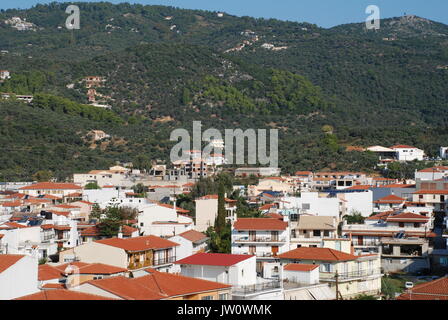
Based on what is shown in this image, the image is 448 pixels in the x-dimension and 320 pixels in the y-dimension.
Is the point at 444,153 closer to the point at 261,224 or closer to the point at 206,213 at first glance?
the point at 206,213

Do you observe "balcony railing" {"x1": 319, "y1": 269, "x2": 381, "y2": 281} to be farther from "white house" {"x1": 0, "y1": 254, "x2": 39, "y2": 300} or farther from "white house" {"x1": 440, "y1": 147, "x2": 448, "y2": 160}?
"white house" {"x1": 440, "y1": 147, "x2": 448, "y2": 160}

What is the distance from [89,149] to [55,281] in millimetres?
72391

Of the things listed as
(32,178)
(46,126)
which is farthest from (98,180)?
(46,126)

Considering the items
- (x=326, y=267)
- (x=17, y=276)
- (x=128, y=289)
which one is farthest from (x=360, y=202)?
(x=128, y=289)

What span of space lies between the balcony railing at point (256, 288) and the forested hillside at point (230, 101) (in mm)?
57586

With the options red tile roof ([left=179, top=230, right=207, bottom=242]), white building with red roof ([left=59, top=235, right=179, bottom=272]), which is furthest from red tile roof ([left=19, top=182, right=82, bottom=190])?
white building with red roof ([left=59, top=235, right=179, bottom=272])

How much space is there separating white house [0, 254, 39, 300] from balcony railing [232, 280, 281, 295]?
4.96 m

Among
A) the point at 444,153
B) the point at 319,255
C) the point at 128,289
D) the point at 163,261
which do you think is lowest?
the point at 163,261

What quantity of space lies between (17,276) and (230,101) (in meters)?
106

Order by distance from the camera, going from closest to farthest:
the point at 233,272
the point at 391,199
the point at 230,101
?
the point at 233,272 < the point at 391,199 < the point at 230,101

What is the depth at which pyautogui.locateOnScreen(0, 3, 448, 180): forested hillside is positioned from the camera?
91500 mm

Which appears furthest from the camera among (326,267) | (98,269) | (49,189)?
(49,189)

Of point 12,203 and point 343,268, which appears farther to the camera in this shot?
point 12,203

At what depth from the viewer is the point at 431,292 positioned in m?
22.1
